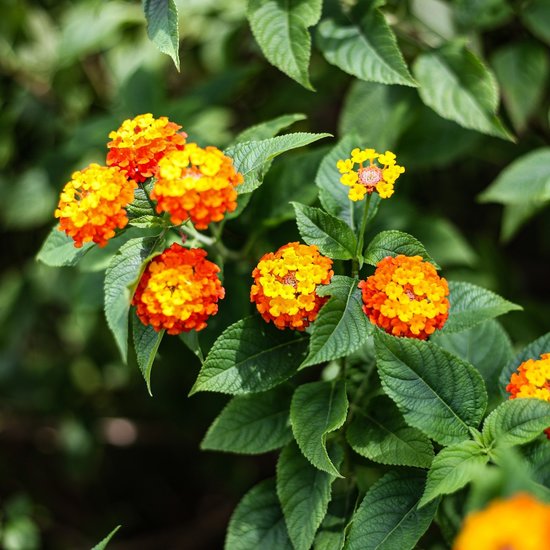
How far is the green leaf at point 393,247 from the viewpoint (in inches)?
55.7

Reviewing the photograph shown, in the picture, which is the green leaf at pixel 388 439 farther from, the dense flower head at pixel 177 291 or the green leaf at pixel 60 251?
the green leaf at pixel 60 251

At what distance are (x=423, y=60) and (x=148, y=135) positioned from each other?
3.40ft

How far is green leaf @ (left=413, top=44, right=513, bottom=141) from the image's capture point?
197 centimetres

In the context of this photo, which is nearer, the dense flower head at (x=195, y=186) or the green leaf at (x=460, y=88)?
the dense flower head at (x=195, y=186)

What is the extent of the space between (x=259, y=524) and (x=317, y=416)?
33 cm

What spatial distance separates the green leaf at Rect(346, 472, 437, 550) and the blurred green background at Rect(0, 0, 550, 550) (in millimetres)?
722

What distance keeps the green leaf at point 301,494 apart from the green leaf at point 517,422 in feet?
1.08

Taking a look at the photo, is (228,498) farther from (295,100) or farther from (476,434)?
(476,434)

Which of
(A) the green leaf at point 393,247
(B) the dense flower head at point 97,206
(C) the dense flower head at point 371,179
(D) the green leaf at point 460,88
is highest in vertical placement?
(B) the dense flower head at point 97,206

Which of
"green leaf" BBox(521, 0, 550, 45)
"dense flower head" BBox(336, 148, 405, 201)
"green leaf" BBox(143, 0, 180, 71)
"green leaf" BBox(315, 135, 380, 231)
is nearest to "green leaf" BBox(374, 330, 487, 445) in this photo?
"dense flower head" BBox(336, 148, 405, 201)

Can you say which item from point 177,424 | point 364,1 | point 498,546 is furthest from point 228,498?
point 498,546

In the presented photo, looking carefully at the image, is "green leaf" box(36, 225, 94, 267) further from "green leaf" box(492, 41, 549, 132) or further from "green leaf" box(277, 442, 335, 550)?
"green leaf" box(492, 41, 549, 132)

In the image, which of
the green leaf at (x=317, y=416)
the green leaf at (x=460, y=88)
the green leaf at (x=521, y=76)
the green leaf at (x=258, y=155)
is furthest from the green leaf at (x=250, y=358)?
the green leaf at (x=521, y=76)

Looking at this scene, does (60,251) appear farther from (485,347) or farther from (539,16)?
(539,16)
